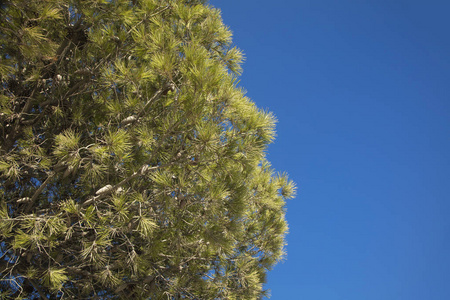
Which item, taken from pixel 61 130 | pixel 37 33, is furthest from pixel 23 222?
pixel 37 33

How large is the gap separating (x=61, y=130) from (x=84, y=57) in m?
0.53

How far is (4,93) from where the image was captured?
7.77ft

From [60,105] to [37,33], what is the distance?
620 millimetres

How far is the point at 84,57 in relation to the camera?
2408 millimetres

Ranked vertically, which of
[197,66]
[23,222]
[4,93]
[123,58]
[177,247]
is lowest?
[23,222]

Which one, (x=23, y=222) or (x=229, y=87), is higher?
(x=229, y=87)

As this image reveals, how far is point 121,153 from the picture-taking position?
196 cm

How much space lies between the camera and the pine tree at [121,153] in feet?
6.43

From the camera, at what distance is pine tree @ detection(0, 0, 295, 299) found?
6.43ft

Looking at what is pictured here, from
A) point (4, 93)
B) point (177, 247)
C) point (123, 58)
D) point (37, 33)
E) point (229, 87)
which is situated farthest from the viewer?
point (123, 58)

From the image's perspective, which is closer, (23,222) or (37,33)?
(37,33)

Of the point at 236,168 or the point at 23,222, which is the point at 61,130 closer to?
the point at 23,222

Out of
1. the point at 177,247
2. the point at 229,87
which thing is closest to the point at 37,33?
the point at 229,87

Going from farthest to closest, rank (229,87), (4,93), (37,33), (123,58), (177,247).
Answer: (123,58) < (4,93) < (177,247) < (229,87) < (37,33)
